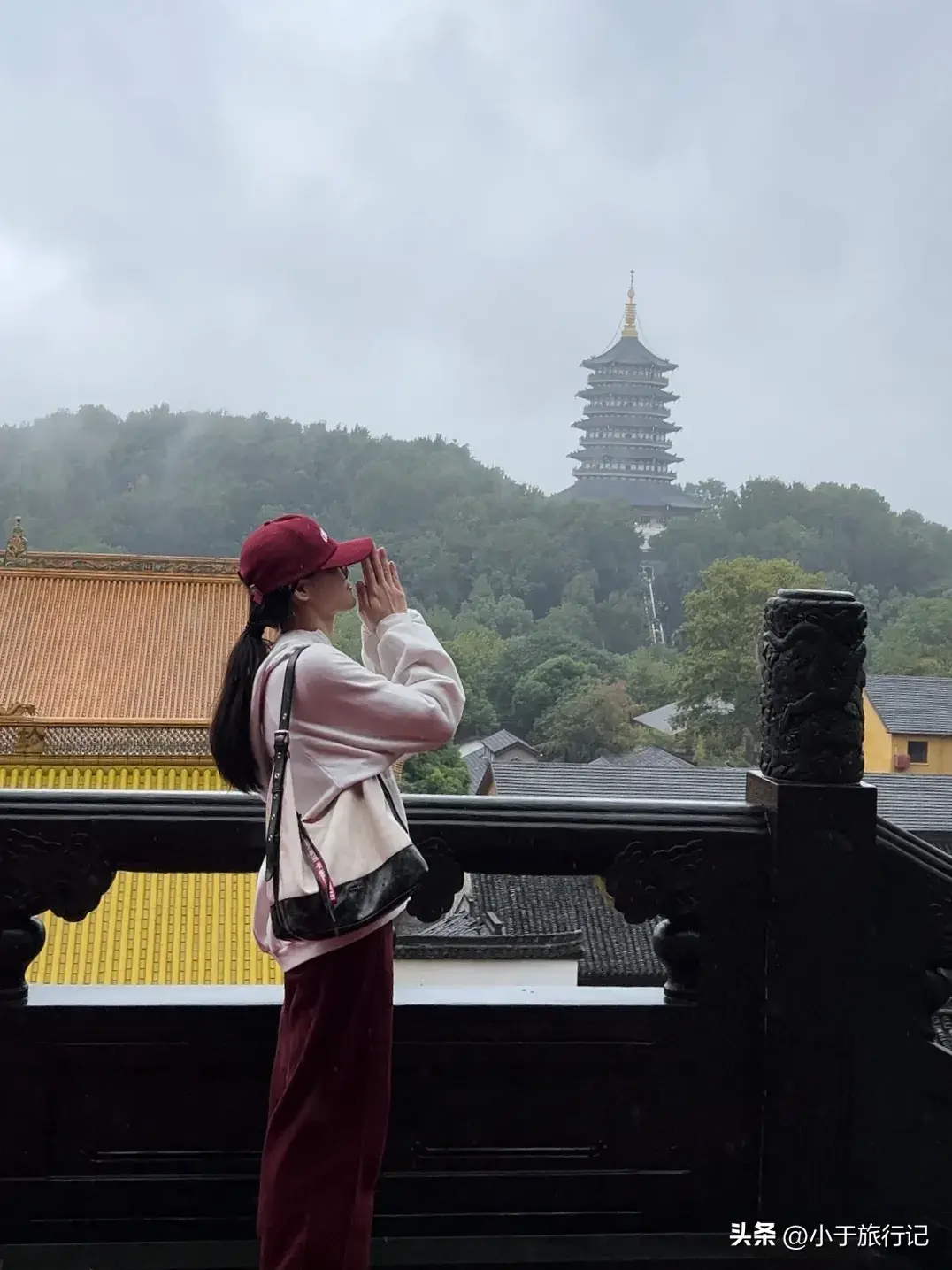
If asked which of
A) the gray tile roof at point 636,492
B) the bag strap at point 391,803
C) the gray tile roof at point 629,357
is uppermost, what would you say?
the gray tile roof at point 629,357

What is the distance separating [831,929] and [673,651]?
75.7 feet

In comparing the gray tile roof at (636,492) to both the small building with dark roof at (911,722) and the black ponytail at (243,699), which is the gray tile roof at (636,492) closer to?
the small building with dark roof at (911,722)

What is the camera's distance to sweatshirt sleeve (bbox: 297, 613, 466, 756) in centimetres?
129

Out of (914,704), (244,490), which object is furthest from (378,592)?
(914,704)

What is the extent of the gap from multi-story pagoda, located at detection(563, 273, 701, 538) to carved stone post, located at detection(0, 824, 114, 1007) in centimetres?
3323

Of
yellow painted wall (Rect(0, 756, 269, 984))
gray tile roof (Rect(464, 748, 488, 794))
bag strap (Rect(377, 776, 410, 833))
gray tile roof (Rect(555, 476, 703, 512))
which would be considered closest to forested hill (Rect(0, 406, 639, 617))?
gray tile roof (Rect(464, 748, 488, 794))

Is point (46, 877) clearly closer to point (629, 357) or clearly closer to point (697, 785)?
point (697, 785)

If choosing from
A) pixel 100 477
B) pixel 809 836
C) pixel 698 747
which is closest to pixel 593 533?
pixel 698 747

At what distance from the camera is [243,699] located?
1365 millimetres

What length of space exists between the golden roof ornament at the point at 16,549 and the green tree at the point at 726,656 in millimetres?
11412

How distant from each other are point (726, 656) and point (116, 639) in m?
11.6

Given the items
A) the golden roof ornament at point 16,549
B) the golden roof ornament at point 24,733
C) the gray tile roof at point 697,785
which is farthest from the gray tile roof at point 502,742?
the golden roof ornament at point 24,733

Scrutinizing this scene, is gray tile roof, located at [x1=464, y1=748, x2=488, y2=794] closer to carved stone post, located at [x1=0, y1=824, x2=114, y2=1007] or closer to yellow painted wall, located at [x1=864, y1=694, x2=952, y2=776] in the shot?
yellow painted wall, located at [x1=864, y1=694, x2=952, y2=776]

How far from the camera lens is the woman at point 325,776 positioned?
1299mm
